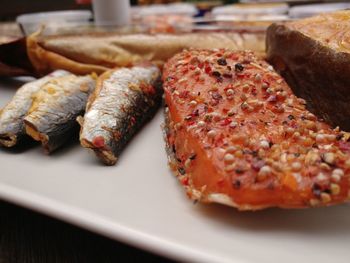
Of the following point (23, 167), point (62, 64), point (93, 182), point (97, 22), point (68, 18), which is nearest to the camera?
point (93, 182)

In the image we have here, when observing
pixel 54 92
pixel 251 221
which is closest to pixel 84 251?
pixel 251 221

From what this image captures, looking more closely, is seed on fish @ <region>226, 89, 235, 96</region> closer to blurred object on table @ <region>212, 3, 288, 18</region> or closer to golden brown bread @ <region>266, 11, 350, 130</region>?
golden brown bread @ <region>266, 11, 350, 130</region>

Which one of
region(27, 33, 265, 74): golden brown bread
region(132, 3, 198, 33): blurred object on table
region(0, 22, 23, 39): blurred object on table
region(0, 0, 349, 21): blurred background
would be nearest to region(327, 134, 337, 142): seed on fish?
region(27, 33, 265, 74): golden brown bread

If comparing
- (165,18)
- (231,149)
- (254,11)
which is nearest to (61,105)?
(231,149)

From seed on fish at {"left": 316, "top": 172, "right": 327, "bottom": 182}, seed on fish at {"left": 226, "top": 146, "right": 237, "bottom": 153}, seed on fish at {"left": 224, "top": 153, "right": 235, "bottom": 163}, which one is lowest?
seed on fish at {"left": 316, "top": 172, "right": 327, "bottom": 182}

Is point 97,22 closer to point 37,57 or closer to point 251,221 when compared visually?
point 37,57
